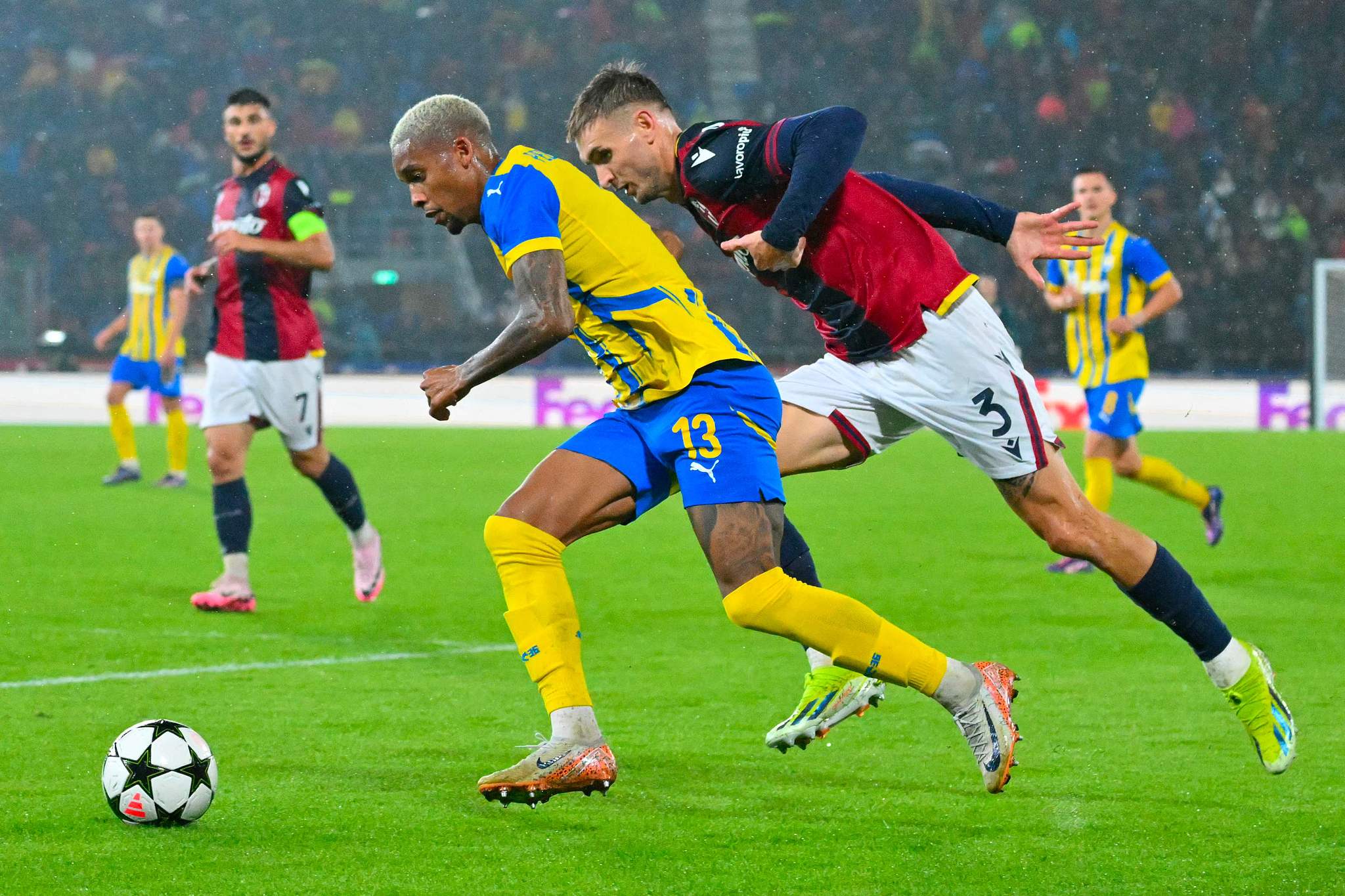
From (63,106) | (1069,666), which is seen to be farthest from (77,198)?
(1069,666)

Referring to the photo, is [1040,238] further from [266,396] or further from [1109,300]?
[1109,300]

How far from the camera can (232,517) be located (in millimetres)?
6910

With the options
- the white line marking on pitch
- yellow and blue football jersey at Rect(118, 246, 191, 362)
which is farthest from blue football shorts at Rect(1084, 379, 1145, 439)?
yellow and blue football jersey at Rect(118, 246, 191, 362)

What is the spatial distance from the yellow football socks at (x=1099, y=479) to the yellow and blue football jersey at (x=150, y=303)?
23.9ft

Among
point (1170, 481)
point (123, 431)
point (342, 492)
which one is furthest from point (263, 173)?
point (123, 431)

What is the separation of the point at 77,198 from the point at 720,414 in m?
19.7

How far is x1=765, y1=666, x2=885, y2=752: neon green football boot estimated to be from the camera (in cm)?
427

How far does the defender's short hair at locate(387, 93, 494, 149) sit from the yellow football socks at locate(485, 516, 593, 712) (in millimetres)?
860

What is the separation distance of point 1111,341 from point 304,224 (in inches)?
162

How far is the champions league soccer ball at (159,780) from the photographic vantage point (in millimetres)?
3617

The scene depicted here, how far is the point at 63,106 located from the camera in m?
22.4

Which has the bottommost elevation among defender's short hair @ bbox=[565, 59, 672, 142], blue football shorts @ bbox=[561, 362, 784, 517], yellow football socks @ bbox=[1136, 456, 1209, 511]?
yellow football socks @ bbox=[1136, 456, 1209, 511]

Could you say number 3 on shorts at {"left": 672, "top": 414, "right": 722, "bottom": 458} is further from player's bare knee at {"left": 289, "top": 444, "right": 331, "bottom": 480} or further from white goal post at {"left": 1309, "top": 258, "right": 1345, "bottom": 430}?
white goal post at {"left": 1309, "top": 258, "right": 1345, "bottom": 430}

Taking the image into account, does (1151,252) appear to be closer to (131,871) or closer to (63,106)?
(131,871)
